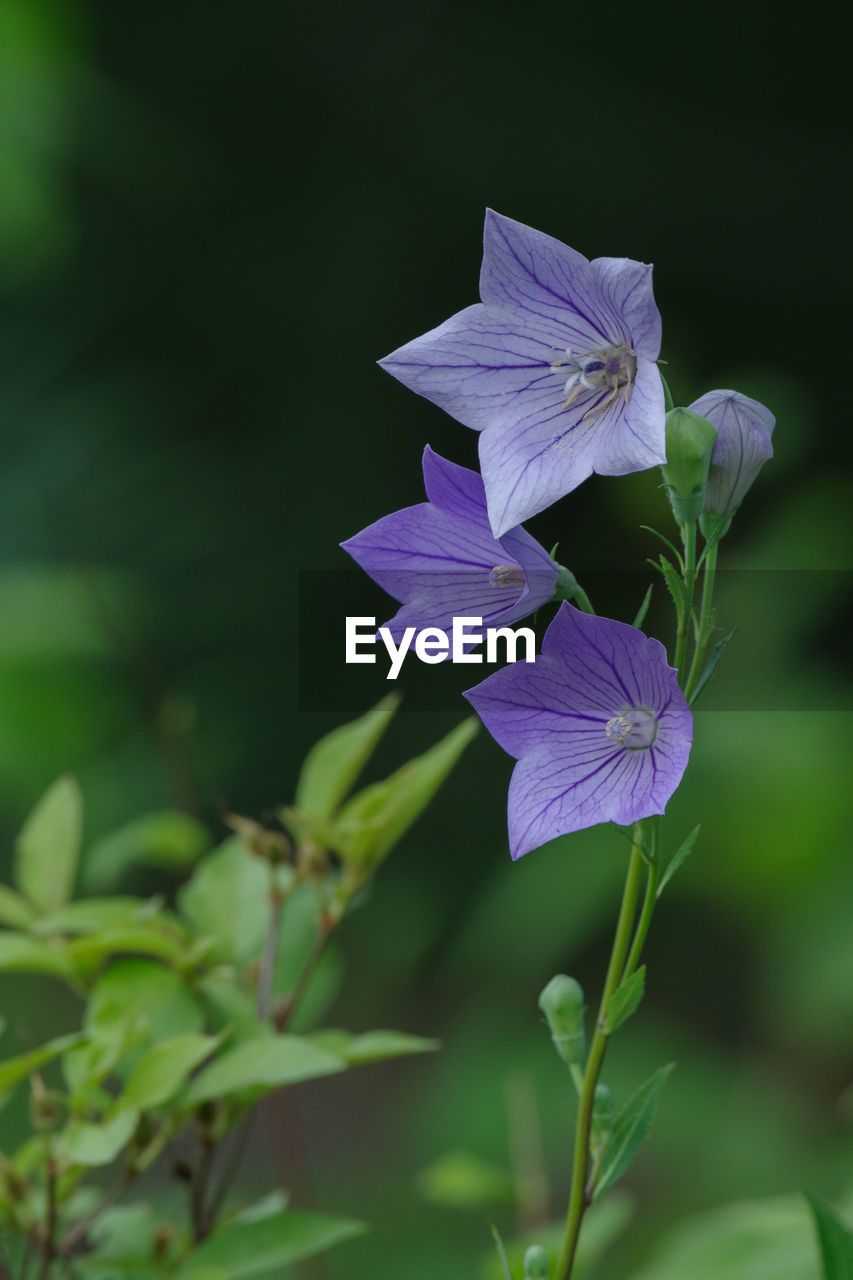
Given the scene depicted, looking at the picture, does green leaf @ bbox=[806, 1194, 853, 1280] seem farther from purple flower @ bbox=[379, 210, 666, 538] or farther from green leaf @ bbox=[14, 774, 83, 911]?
green leaf @ bbox=[14, 774, 83, 911]

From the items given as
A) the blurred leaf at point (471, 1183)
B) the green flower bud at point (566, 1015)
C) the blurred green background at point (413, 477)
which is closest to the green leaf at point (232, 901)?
the green flower bud at point (566, 1015)

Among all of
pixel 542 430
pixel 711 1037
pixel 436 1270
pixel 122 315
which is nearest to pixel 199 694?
pixel 122 315

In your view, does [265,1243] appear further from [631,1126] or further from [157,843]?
[157,843]

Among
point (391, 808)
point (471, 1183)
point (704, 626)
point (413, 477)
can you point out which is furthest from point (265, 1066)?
point (413, 477)

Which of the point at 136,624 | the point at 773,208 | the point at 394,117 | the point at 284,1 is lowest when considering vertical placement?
the point at 136,624

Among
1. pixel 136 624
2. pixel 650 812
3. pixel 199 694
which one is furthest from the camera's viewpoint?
pixel 199 694

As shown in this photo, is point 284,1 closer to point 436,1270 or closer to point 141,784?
point 141,784

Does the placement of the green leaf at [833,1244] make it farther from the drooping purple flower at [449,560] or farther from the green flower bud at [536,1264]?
the drooping purple flower at [449,560]
